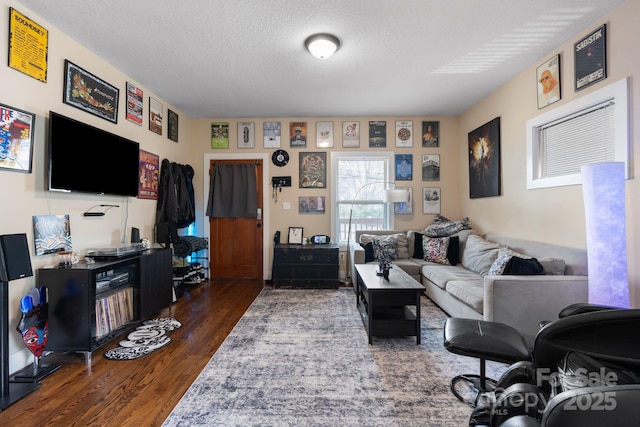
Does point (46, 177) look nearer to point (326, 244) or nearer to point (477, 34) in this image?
point (326, 244)

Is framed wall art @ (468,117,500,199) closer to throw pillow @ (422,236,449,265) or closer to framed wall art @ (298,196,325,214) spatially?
throw pillow @ (422,236,449,265)

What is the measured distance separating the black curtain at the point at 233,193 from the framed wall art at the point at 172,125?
0.77 m

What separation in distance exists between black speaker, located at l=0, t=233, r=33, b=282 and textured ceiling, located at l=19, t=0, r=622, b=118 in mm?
1758

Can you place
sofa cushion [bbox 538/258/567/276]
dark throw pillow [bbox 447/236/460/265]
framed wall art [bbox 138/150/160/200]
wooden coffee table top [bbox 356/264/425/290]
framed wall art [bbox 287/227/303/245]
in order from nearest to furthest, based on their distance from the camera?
1. sofa cushion [bbox 538/258/567/276]
2. wooden coffee table top [bbox 356/264/425/290]
3. framed wall art [bbox 138/150/160/200]
4. dark throw pillow [bbox 447/236/460/265]
5. framed wall art [bbox 287/227/303/245]

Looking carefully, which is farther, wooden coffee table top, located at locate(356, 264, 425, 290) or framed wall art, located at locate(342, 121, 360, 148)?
framed wall art, located at locate(342, 121, 360, 148)

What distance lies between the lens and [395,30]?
2381 mm

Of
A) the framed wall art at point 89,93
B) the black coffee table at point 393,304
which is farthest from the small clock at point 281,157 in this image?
the black coffee table at point 393,304

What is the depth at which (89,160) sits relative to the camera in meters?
2.56

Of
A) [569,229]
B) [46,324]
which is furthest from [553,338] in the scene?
[46,324]

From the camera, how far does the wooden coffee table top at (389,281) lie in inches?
97.1

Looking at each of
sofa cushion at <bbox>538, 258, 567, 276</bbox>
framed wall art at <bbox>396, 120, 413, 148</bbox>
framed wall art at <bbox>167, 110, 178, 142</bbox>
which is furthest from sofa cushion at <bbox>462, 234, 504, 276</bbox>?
framed wall art at <bbox>167, 110, 178, 142</bbox>

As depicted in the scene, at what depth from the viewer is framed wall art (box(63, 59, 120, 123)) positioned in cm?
246

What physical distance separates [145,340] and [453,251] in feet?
12.1

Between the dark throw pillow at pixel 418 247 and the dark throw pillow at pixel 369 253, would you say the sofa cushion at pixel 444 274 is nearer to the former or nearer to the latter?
the dark throw pillow at pixel 418 247
